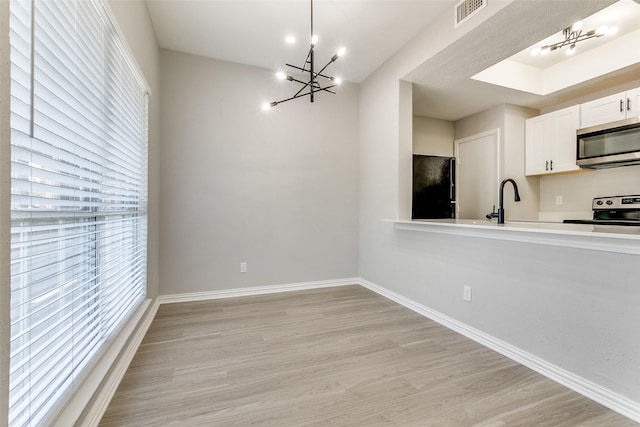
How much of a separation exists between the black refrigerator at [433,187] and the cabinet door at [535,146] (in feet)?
4.06

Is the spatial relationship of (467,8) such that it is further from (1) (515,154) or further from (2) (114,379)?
(2) (114,379)

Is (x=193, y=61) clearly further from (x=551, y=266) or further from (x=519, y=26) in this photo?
(x=551, y=266)

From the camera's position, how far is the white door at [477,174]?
407cm

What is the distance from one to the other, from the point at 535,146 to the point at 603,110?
78 cm

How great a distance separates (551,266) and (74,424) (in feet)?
8.98

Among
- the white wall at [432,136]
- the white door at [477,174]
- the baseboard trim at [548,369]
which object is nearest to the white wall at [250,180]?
the white wall at [432,136]

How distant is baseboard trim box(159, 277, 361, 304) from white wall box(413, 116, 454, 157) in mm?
2392

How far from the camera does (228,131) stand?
134 inches

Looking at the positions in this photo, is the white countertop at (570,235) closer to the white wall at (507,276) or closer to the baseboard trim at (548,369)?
the white wall at (507,276)

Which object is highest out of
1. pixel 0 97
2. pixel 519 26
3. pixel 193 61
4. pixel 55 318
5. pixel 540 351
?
pixel 193 61

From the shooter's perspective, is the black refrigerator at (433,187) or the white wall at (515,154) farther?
the white wall at (515,154)

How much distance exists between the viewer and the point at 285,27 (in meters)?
2.78

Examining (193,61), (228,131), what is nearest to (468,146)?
(228,131)

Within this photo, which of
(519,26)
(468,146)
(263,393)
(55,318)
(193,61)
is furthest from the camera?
(468,146)
